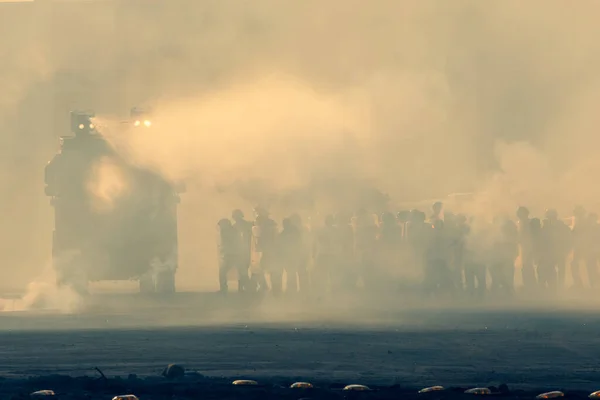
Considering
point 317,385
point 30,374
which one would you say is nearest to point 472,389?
point 317,385

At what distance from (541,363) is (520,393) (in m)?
58.9

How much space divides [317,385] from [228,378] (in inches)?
658

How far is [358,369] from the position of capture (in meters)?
183

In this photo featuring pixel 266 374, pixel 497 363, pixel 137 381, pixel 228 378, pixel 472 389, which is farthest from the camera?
pixel 497 363

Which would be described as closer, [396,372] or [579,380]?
[579,380]

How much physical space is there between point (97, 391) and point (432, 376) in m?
52.7

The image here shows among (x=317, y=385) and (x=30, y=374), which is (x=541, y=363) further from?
(x=30, y=374)

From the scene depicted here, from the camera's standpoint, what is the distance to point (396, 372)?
581ft

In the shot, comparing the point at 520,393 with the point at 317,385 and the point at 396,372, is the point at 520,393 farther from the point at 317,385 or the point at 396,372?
the point at 396,372

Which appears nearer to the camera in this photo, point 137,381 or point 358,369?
point 137,381

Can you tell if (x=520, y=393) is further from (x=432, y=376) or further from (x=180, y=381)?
(x=180, y=381)

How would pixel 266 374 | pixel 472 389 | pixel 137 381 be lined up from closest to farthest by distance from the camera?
pixel 472 389, pixel 137 381, pixel 266 374

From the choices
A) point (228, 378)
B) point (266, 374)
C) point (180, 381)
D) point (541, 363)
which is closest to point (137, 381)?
point (180, 381)

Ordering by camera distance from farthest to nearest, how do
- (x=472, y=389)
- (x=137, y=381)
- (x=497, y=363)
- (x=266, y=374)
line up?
(x=497, y=363)
(x=266, y=374)
(x=137, y=381)
(x=472, y=389)
